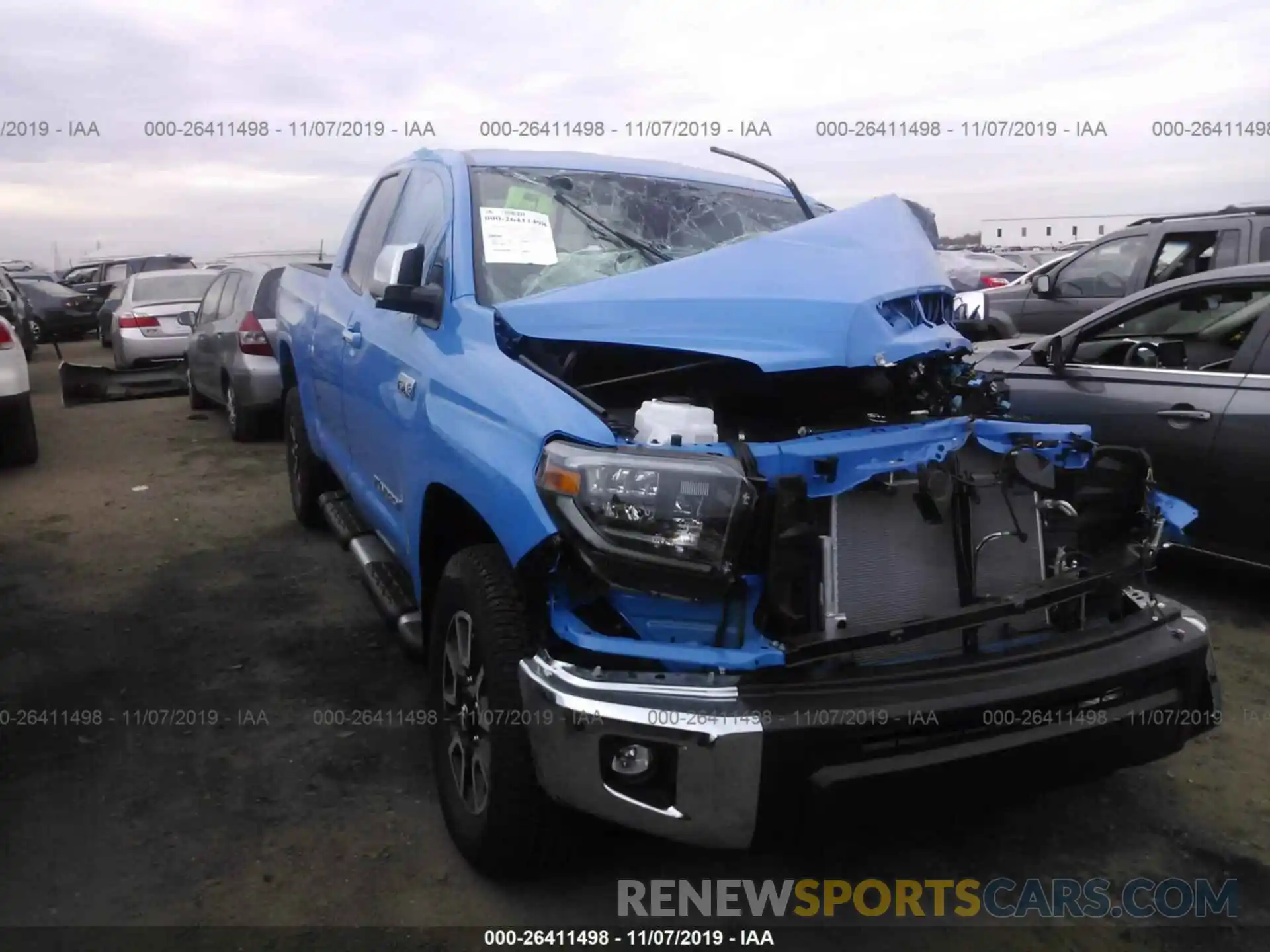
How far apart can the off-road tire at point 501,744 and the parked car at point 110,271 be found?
2039cm

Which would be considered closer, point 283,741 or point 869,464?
point 869,464

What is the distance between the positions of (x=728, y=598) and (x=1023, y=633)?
0.85 m

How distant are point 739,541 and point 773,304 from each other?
70cm

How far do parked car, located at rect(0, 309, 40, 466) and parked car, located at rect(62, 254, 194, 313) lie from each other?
45.2 ft

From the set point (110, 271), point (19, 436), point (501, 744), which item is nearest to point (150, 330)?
point (19, 436)

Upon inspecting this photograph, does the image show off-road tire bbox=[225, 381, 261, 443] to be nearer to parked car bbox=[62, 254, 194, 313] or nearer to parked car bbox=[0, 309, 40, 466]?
parked car bbox=[0, 309, 40, 466]

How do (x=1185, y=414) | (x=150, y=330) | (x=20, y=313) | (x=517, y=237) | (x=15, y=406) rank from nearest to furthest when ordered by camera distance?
(x=517, y=237)
(x=1185, y=414)
(x=15, y=406)
(x=150, y=330)
(x=20, y=313)

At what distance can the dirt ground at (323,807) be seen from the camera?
9.02 ft

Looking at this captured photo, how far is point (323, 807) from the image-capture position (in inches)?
128

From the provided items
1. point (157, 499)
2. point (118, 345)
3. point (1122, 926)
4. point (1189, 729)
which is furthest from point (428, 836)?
point (118, 345)

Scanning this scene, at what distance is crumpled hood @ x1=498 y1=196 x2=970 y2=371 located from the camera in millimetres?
2646

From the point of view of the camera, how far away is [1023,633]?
2717mm

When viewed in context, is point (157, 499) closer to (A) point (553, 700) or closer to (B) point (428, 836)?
(B) point (428, 836)

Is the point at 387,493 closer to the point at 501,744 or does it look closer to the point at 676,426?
the point at 501,744
